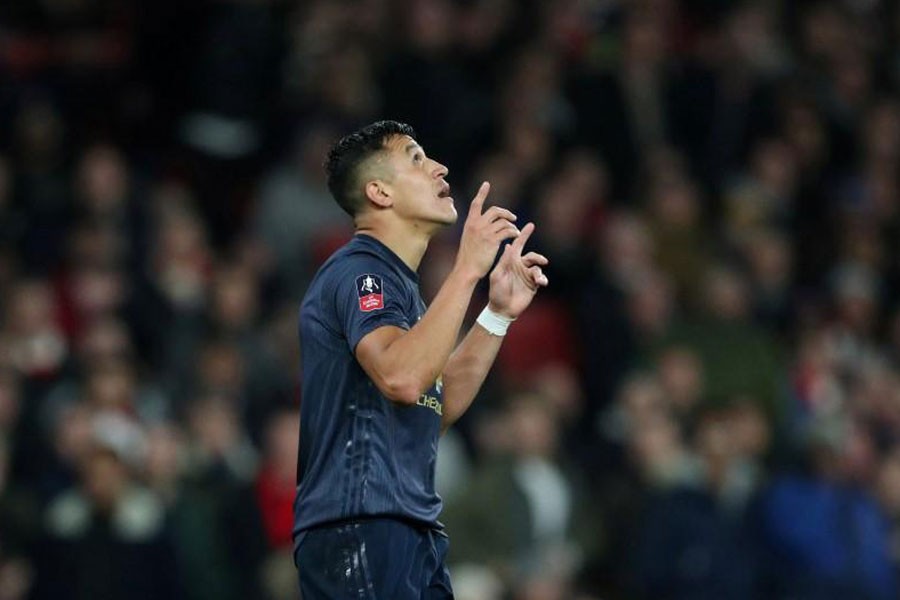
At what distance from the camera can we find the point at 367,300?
5.52m

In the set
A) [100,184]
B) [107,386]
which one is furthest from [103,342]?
[100,184]

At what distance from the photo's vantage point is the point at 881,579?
11516 millimetres

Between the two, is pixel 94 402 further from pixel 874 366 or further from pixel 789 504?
pixel 874 366

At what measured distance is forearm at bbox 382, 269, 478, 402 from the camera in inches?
210

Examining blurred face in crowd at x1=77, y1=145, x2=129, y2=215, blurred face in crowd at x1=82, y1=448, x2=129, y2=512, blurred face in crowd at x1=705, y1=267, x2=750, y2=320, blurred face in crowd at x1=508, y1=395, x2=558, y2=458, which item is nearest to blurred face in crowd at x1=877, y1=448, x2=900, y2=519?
blurred face in crowd at x1=705, y1=267, x2=750, y2=320

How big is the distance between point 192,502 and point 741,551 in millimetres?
3139

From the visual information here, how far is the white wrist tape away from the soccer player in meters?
0.41

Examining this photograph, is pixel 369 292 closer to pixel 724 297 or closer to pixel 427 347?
pixel 427 347

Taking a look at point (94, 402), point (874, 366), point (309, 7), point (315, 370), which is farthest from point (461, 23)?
point (315, 370)

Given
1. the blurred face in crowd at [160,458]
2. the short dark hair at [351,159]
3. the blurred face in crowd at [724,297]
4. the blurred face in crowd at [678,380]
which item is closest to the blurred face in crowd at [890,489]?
the blurred face in crowd at [678,380]

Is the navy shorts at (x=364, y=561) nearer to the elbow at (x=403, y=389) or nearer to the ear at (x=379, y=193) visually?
the elbow at (x=403, y=389)

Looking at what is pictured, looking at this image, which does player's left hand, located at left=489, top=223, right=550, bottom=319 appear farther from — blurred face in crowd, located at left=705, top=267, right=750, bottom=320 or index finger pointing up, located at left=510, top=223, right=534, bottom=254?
blurred face in crowd, located at left=705, top=267, right=750, bottom=320

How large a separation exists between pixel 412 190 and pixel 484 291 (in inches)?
237

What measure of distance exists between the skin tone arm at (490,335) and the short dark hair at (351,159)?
51cm
